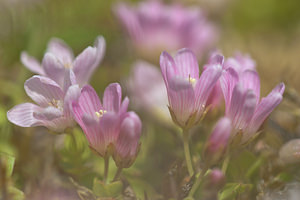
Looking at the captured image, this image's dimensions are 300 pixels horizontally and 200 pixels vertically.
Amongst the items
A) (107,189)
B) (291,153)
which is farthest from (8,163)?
(291,153)

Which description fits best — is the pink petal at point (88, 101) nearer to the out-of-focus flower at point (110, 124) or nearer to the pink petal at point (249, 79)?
the out-of-focus flower at point (110, 124)

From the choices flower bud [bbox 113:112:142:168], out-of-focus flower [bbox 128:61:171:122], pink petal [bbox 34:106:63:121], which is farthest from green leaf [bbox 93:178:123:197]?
out-of-focus flower [bbox 128:61:171:122]

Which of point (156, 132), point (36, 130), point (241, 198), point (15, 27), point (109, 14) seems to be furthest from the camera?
point (109, 14)

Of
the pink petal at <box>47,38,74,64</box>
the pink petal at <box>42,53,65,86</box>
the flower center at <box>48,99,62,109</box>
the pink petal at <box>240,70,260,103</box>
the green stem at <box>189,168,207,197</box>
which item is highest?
the pink petal at <box>240,70,260,103</box>

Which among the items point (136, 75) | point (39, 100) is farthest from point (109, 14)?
point (39, 100)

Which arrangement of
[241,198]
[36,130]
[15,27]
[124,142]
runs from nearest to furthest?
[124,142] → [241,198] → [36,130] → [15,27]

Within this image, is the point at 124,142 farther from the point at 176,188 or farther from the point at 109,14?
the point at 109,14

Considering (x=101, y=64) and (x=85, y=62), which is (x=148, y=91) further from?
(x=85, y=62)

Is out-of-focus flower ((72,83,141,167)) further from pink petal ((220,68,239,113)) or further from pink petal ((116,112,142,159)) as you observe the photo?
pink petal ((220,68,239,113))
